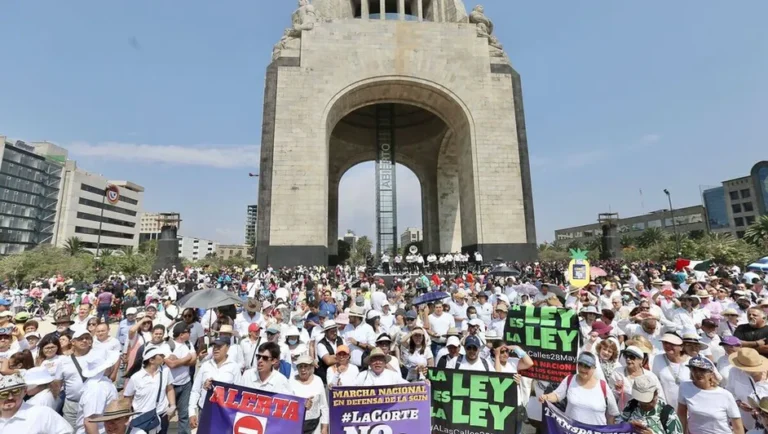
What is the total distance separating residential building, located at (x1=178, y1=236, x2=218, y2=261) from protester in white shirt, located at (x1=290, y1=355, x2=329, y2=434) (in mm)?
147863

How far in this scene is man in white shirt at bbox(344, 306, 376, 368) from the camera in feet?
16.8

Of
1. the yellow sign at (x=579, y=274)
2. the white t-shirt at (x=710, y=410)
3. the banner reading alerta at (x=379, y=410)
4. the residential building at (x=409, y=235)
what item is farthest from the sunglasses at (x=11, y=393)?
the residential building at (x=409, y=235)

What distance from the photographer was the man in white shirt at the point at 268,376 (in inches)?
140

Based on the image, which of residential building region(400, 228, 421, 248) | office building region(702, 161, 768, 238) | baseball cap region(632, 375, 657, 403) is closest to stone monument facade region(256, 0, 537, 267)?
baseball cap region(632, 375, 657, 403)

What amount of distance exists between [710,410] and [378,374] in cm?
289

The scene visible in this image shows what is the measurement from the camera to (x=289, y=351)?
197 inches

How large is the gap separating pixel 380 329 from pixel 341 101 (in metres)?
20.0

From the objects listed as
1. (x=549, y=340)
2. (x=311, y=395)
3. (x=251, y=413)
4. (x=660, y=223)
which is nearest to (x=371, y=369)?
(x=311, y=395)

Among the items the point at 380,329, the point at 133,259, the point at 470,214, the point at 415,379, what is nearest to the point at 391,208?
the point at 470,214

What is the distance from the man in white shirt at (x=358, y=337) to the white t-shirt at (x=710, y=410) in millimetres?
3416

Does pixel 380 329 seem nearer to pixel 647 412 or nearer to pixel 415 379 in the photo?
pixel 415 379

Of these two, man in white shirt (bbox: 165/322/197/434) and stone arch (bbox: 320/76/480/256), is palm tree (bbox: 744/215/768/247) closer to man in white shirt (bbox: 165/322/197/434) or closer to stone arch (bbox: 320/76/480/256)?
stone arch (bbox: 320/76/480/256)

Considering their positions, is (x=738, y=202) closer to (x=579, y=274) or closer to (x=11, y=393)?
(x=579, y=274)

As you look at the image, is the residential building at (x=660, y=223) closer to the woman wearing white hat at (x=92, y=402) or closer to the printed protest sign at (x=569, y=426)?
the printed protest sign at (x=569, y=426)
